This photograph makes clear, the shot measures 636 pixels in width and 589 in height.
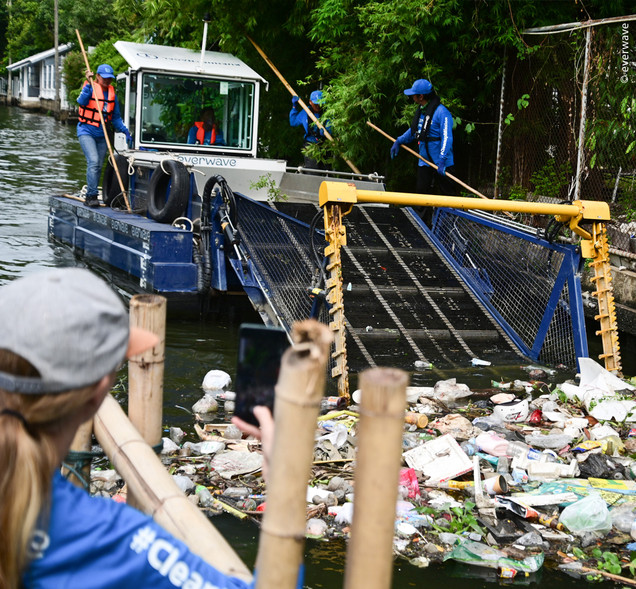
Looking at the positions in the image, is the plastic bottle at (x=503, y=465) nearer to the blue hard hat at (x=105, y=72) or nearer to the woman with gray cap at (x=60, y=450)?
the woman with gray cap at (x=60, y=450)

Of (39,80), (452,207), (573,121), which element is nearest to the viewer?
(452,207)

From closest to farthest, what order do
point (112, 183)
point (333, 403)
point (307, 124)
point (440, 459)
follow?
point (440, 459)
point (333, 403)
point (112, 183)
point (307, 124)

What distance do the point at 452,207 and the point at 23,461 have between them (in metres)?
5.99

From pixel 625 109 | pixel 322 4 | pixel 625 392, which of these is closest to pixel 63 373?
pixel 625 392

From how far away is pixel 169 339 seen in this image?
28.7 feet

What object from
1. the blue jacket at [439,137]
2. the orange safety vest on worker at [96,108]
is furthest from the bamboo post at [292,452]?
the orange safety vest on worker at [96,108]

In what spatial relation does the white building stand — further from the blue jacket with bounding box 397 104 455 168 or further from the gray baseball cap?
the gray baseball cap

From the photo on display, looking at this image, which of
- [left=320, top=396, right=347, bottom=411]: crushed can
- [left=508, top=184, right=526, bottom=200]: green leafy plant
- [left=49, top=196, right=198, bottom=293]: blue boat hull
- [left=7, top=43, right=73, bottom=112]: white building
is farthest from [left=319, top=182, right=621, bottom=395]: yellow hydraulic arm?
[left=7, top=43, right=73, bottom=112]: white building

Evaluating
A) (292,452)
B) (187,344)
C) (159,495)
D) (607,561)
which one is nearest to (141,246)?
(187,344)

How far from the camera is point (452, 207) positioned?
7074 millimetres

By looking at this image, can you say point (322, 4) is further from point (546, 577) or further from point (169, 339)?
point (546, 577)

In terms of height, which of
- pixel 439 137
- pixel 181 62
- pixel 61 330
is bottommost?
pixel 61 330

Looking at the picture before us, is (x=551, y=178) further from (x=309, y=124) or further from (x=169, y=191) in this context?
(x=169, y=191)

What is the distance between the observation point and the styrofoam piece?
5133mm
